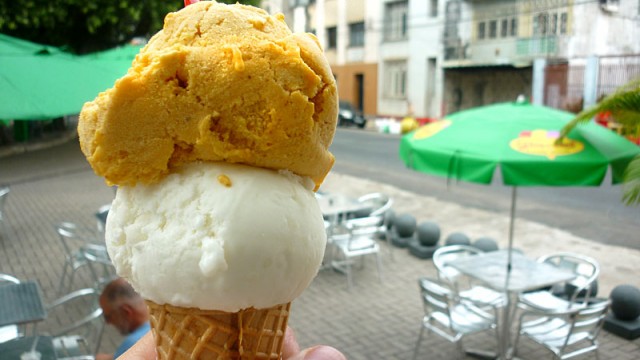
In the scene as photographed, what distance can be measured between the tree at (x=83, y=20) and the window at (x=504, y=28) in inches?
615

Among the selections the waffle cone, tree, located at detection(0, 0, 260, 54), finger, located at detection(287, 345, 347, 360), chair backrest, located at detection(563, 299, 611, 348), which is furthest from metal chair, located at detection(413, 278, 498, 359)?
tree, located at detection(0, 0, 260, 54)

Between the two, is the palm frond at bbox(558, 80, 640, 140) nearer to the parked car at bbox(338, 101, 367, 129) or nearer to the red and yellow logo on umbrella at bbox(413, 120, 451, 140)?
the red and yellow logo on umbrella at bbox(413, 120, 451, 140)

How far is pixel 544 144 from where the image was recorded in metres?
4.73

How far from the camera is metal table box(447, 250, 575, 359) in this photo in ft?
16.6

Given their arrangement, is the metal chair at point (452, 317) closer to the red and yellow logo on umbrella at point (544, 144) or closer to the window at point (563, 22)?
the red and yellow logo on umbrella at point (544, 144)

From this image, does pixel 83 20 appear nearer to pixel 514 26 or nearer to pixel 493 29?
pixel 514 26

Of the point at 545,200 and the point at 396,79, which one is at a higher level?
the point at 396,79

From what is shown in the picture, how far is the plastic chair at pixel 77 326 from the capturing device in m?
4.40

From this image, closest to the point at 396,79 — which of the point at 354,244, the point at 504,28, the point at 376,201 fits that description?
the point at 504,28

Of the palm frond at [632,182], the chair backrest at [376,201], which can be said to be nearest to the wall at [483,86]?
the chair backrest at [376,201]

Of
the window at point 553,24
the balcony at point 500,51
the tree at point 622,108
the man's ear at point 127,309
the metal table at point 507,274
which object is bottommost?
the metal table at point 507,274

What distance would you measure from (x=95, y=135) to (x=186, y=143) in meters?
0.27

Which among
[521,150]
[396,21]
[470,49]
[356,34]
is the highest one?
[396,21]

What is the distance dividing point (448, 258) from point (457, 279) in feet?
1.01
